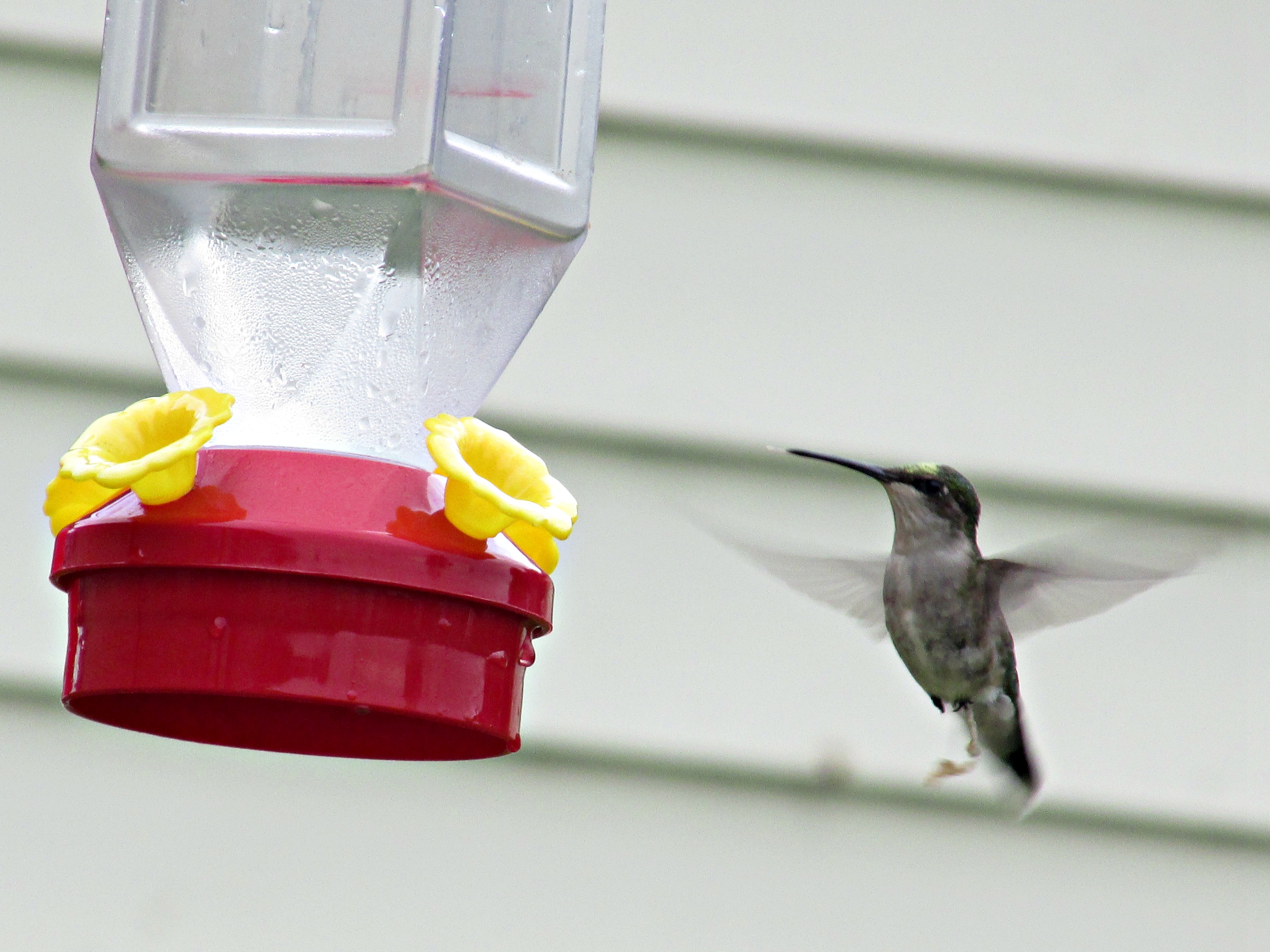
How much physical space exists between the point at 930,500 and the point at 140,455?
1374 millimetres

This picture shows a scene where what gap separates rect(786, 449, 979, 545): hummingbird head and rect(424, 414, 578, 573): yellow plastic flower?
3.18ft

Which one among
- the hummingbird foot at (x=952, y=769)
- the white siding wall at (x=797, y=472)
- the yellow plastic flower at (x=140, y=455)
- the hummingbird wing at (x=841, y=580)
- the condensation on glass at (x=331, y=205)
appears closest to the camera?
the yellow plastic flower at (x=140, y=455)

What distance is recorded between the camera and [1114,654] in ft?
10.0

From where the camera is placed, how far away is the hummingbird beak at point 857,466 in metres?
2.29

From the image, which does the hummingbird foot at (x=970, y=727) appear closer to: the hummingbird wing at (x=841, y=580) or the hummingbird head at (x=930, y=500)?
the hummingbird wing at (x=841, y=580)

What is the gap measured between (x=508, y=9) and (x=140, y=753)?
4.84 ft

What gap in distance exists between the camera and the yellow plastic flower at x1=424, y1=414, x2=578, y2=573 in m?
1.59

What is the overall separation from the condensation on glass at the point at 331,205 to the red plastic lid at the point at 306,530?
0.17m

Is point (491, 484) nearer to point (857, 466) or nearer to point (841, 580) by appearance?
point (857, 466)

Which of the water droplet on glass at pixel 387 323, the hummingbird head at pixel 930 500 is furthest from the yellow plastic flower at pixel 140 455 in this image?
the hummingbird head at pixel 930 500

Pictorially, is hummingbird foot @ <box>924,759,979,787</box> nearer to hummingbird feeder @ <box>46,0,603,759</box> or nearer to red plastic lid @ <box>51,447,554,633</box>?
hummingbird feeder @ <box>46,0,603,759</box>

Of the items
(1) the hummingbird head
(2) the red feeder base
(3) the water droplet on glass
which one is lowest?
(2) the red feeder base

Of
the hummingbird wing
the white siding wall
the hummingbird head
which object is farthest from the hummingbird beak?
the white siding wall

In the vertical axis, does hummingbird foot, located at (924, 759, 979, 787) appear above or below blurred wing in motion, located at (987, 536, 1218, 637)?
below
